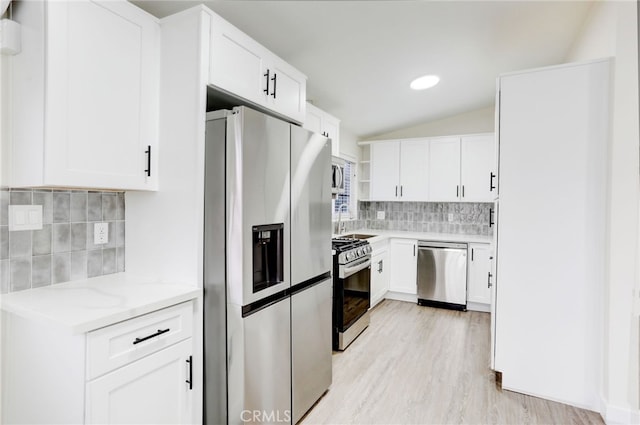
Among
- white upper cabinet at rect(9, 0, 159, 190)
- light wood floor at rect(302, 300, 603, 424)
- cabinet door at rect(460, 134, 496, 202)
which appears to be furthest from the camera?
cabinet door at rect(460, 134, 496, 202)

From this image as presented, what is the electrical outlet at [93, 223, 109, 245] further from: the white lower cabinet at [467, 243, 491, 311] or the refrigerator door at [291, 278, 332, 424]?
the white lower cabinet at [467, 243, 491, 311]

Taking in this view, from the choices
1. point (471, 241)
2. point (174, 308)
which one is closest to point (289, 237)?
point (174, 308)

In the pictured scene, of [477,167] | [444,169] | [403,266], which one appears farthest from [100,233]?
[477,167]

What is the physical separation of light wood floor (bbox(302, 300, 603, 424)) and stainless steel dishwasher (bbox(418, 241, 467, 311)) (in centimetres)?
65

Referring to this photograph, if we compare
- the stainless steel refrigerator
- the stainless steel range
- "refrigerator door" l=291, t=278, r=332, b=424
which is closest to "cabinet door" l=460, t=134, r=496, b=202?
the stainless steel range

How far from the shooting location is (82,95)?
4.70ft

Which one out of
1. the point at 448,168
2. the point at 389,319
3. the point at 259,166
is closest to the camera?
the point at 259,166

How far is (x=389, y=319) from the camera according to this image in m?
3.96

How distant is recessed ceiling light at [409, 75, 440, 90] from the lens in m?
3.52

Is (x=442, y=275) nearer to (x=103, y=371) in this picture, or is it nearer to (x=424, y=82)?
(x=424, y=82)

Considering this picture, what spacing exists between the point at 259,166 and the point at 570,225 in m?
A: 2.09

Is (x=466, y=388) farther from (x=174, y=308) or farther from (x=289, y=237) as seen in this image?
(x=174, y=308)

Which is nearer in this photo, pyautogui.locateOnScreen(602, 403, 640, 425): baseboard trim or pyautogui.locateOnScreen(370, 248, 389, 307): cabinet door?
pyautogui.locateOnScreen(602, 403, 640, 425): baseboard trim

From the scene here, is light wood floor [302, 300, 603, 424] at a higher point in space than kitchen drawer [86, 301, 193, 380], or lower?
lower
